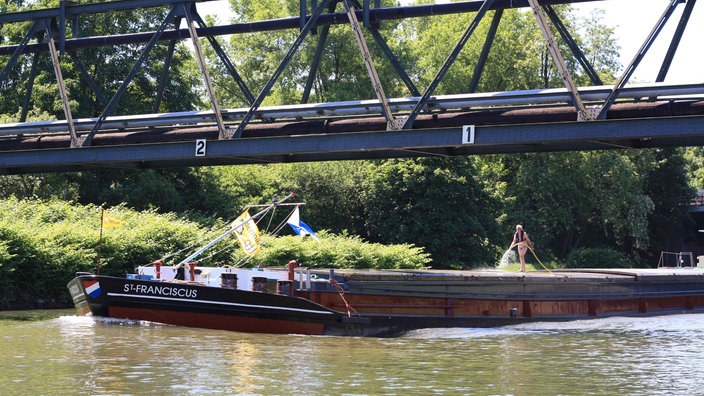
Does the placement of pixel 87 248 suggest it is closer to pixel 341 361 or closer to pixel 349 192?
pixel 341 361

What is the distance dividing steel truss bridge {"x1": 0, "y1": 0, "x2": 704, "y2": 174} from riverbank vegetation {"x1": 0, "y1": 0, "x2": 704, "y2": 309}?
4846 mm

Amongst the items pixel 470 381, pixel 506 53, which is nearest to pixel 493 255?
pixel 506 53

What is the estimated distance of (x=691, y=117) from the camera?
87.0ft

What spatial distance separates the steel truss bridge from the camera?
92.6 feet

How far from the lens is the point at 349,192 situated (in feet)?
212

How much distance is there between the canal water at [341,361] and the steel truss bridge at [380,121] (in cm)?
526

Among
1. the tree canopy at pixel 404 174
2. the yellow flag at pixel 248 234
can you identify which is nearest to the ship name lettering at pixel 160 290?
the yellow flag at pixel 248 234

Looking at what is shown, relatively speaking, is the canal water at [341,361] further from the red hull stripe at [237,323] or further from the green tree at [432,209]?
the green tree at [432,209]

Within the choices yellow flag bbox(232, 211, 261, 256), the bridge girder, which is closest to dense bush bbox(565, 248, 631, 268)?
the bridge girder

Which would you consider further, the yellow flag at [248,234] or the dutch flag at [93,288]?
the yellow flag at [248,234]

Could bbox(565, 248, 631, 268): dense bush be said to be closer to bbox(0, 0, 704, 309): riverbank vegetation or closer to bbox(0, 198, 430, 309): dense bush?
bbox(0, 0, 704, 309): riverbank vegetation

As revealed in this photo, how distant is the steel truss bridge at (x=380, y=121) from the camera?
28.2 metres

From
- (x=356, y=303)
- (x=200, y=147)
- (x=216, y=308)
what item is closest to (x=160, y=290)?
(x=216, y=308)

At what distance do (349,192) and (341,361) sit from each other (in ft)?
134
